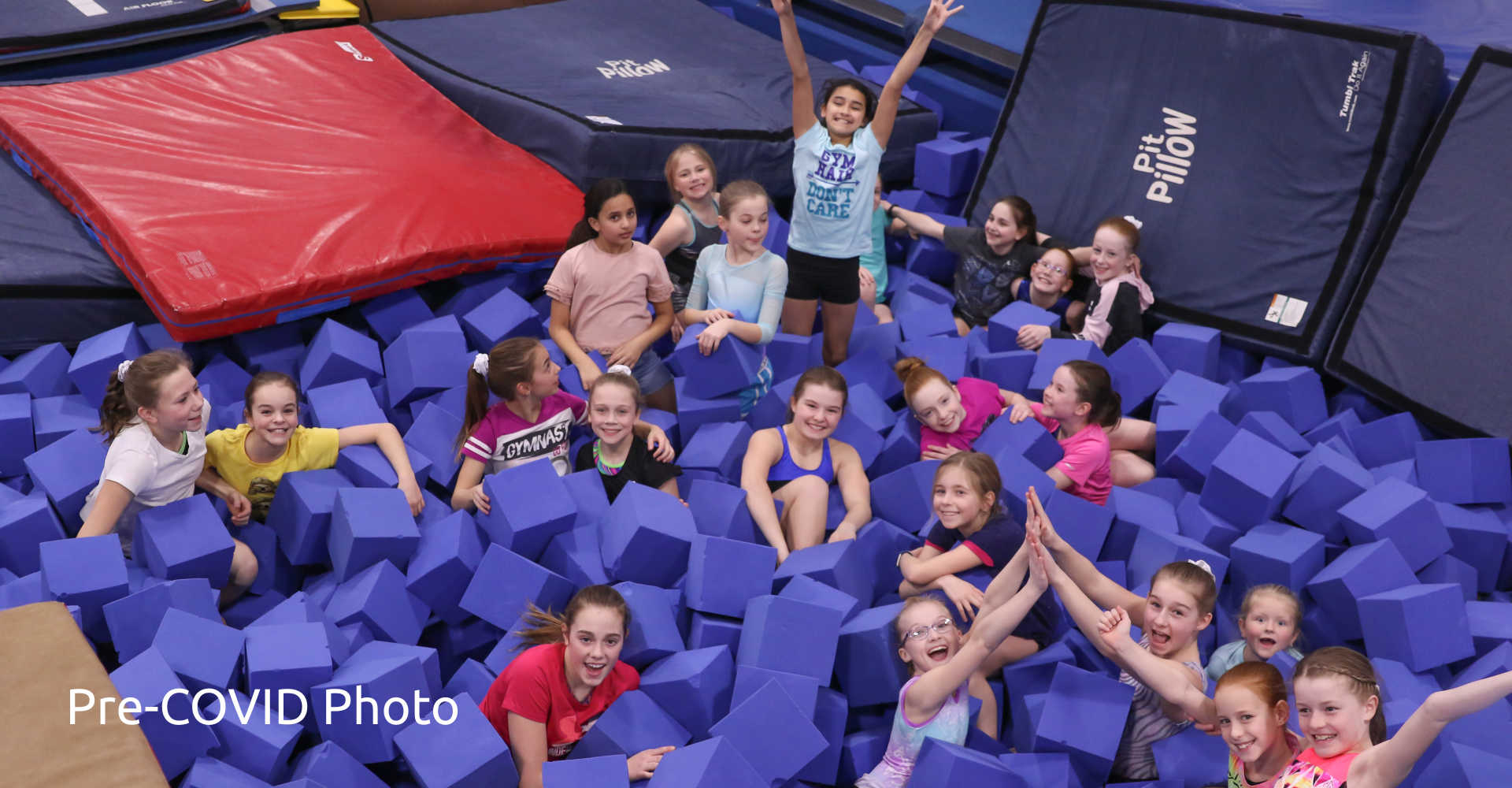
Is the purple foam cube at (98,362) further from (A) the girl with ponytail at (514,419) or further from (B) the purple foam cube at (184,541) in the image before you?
(A) the girl with ponytail at (514,419)

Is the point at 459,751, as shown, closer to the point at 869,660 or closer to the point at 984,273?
the point at 869,660

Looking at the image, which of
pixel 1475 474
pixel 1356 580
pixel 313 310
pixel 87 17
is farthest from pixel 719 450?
pixel 87 17

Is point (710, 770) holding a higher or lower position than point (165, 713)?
higher

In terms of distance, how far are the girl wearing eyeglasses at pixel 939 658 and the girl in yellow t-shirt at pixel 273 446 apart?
141 cm

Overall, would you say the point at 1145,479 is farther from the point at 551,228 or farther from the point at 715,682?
the point at 551,228

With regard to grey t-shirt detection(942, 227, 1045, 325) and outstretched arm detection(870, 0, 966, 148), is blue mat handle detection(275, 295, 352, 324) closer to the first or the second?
outstretched arm detection(870, 0, 966, 148)

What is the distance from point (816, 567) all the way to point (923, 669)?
395 mm

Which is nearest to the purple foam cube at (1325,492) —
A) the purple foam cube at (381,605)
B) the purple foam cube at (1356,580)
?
the purple foam cube at (1356,580)

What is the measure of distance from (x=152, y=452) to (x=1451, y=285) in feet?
12.5

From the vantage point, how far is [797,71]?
394 cm

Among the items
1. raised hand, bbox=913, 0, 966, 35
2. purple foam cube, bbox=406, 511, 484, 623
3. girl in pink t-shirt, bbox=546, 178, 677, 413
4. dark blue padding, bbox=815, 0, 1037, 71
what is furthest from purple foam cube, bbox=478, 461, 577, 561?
dark blue padding, bbox=815, 0, 1037, 71

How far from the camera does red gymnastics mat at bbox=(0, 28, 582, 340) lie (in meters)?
3.84

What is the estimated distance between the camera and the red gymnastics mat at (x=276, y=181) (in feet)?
12.6

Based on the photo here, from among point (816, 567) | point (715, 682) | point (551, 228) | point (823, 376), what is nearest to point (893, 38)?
point (551, 228)
